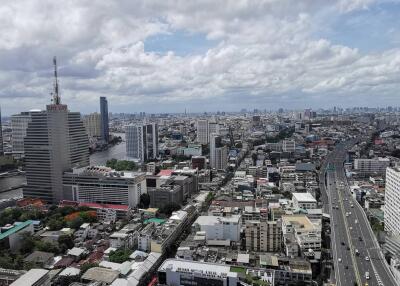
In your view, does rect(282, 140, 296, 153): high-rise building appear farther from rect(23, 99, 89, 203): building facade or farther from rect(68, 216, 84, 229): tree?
rect(68, 216, 84, 229): tree

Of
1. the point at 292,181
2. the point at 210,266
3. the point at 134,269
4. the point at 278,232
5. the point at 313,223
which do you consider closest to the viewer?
the point at 210,266

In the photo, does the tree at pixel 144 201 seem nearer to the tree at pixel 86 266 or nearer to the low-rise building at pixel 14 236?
the low-rise building at pixel 14 236

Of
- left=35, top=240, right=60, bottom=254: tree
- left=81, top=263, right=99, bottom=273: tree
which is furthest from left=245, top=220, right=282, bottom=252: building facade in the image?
left=35, top=240, right=60, bottom=254: tree

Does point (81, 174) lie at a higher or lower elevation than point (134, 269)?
higher

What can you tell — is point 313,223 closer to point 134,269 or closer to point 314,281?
point 314,281

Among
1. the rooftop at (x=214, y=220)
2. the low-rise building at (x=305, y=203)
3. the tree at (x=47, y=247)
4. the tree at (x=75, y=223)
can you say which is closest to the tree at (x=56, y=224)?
the tree at (x=75, y=223)

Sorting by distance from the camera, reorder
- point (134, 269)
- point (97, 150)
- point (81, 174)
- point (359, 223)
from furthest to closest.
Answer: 1. point (97, 150)
2. point (81, 174)
3. point (359, 223)
4. point (134, 269)

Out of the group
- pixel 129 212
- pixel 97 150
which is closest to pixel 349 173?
pixel 129 212
